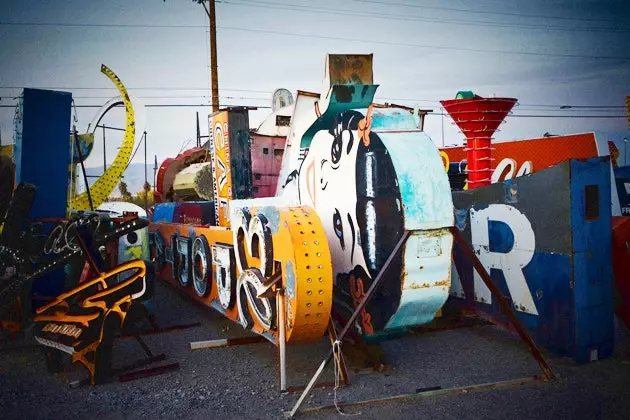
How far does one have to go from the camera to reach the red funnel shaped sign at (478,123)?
8.64m

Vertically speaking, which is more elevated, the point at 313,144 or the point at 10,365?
the point at 313,144

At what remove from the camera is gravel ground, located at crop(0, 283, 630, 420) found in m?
4.33

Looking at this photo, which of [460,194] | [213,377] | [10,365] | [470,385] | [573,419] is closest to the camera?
[573,419]

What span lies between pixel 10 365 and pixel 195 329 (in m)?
2.31

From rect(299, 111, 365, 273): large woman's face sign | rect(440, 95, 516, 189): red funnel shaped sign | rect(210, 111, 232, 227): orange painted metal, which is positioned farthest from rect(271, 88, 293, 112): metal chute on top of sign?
rect(299, 111, 365, 273): large woman's face sign

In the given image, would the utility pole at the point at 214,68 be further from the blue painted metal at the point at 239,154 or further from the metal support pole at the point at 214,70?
the blue painted metal at the point at 239,154

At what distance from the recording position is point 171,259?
9.19 metres

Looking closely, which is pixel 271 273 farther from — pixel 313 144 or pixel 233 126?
pixel 233 126

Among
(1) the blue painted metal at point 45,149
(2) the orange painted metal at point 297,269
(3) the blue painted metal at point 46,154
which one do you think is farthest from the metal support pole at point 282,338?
(1) the blue painted metal at point 45,149

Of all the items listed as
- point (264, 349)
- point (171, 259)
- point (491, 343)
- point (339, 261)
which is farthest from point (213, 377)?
point (171, 259)

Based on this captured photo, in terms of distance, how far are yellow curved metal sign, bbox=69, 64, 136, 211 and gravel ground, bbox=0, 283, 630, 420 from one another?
4.23m

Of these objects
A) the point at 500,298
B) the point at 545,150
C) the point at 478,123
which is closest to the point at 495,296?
the point at 500,298

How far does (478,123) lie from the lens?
8820 millimetres

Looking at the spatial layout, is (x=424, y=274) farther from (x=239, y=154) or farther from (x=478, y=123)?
(x=478, y=123)
